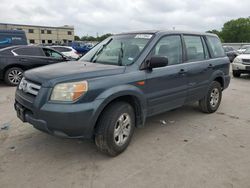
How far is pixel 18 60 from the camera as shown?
8.77 meters

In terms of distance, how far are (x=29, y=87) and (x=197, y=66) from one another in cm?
307

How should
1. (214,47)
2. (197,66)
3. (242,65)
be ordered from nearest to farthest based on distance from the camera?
(197,66) < (214,47) < (242,65)

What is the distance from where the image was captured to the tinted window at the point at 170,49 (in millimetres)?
4002

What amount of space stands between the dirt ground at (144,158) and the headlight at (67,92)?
93 centimetres

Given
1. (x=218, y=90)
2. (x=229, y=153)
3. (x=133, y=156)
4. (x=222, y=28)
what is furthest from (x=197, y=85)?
(x=222, y=28)

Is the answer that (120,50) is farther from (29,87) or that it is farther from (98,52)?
(29,87)

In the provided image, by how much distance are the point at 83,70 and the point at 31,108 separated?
829 mm

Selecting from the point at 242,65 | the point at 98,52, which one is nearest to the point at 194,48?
the point at 98,52

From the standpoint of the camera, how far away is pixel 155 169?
3.12 m

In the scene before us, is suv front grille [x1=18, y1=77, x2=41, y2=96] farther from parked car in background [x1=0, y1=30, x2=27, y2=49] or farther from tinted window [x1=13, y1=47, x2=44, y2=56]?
parked car in background [x1=0, y1=30, x2=27, y2=49]

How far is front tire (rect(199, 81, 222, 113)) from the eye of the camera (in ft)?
17.3

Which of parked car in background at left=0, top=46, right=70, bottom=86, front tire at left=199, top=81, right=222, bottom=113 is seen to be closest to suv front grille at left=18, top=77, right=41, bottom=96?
front tire at left=199, top=81, right=222, bottom=113

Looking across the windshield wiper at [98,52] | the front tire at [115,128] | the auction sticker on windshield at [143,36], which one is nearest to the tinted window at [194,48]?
the auction sticker on windshield at [143,36]

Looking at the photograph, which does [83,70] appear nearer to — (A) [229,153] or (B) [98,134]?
(B) [98,134]
